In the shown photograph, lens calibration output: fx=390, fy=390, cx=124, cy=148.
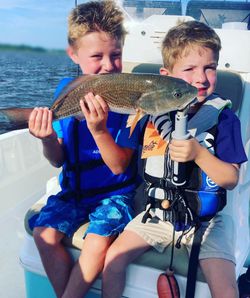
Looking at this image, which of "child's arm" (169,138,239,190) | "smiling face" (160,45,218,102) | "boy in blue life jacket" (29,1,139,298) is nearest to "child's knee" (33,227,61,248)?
"boy in blue life jacket" (29,1,139,298)

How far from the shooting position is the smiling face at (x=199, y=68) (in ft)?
6.04

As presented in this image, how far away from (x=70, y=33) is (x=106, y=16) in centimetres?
21

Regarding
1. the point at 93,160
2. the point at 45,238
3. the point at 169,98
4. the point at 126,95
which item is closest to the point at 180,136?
the point at 169,98

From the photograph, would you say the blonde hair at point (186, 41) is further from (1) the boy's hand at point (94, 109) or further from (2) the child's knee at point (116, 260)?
(2) the child's knee at point (116, 260)

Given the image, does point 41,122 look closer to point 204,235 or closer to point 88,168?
point 88,168

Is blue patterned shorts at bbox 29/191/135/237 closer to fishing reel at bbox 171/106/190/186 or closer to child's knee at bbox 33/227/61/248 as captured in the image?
child's knee at bbox 33/227/61/248

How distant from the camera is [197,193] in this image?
1804mm

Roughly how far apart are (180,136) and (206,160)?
182 millimetres

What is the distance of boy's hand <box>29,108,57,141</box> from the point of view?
178 centimetres

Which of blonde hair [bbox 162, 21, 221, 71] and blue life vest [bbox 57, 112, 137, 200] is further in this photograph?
blue life vest [bbox 57, 112, 137, 200]

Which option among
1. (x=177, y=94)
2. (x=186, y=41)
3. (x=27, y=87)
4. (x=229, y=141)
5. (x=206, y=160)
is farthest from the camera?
(x=27, y=87)

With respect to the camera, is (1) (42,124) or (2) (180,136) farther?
(1) (42,124)

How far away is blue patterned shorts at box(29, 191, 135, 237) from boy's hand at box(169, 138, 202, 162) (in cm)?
47

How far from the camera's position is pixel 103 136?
1.80 m
